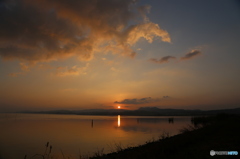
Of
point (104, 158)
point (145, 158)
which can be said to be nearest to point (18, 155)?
point (104, 158)

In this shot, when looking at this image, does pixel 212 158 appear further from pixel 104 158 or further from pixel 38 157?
pixel 38 157

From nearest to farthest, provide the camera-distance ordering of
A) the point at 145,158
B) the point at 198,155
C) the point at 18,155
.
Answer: the point at 198,155
the point at 145,158
the point at 18,155

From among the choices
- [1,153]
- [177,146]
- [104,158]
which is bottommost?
[1,153]

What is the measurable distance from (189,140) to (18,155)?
15.6 meters

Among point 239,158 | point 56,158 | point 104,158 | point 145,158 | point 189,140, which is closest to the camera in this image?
point 239,158

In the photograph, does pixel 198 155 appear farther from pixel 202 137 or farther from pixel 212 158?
pixel 202 137

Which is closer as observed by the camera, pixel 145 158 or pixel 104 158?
pixel 145 158

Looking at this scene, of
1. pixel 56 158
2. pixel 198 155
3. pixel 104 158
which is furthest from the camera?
pixel 56 158

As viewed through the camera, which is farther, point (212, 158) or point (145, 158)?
point (145, 158)

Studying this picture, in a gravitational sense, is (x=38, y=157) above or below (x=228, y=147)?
below

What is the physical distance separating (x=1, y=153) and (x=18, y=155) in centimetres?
223

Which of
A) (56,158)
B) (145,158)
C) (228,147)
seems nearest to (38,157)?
(56,158)

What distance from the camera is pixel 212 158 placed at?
7.43 metres

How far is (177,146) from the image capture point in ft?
33.9
